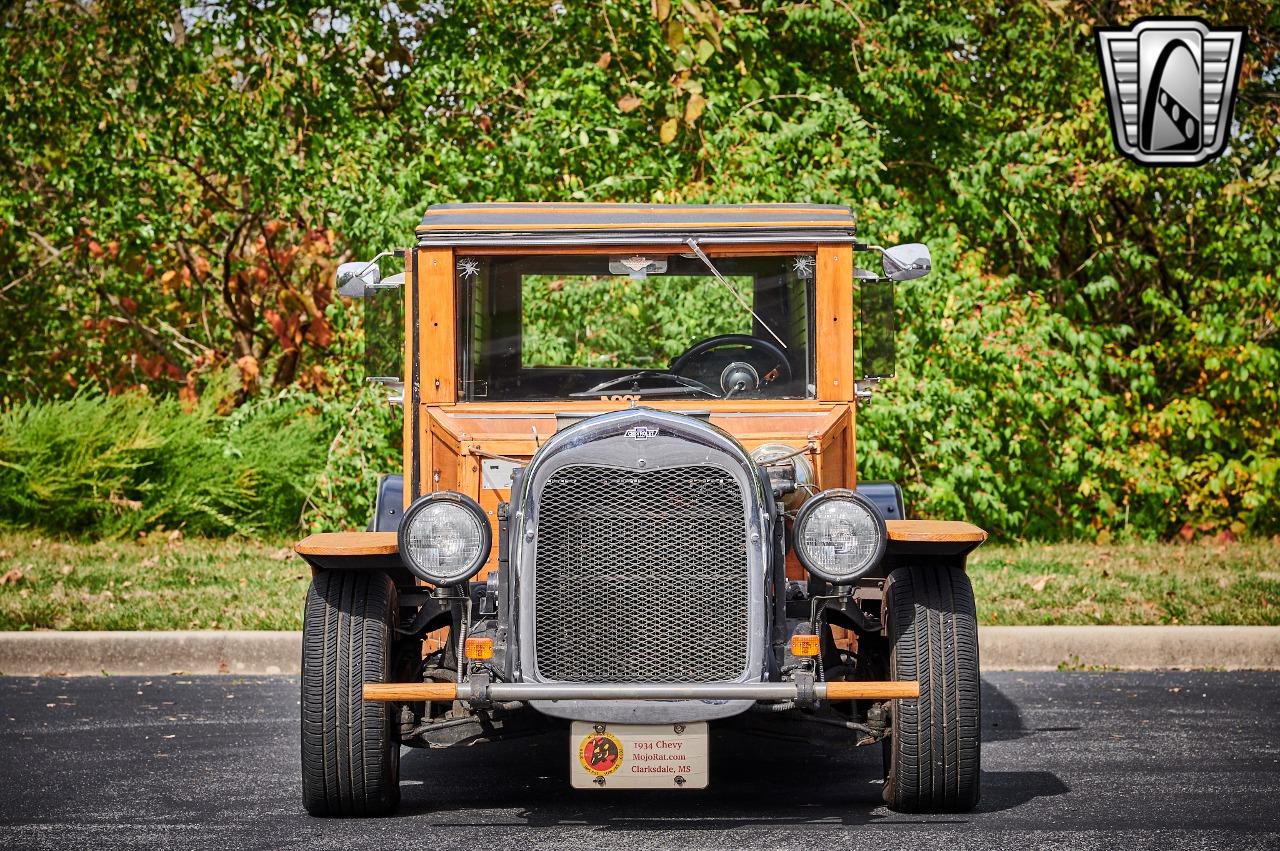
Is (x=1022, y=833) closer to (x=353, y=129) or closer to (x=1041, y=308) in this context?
(x=1041, y=308)

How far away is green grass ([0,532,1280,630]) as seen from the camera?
9.58 m

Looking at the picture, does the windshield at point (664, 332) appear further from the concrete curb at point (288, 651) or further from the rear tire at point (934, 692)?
the concrete curb at point (288, 651)

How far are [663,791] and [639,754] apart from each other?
125cm

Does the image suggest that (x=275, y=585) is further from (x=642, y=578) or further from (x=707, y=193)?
(x=642, y=578)

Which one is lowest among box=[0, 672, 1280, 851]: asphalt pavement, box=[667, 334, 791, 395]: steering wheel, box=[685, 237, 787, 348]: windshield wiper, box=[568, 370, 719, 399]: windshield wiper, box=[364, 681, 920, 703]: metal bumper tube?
box=[0, 672, 1280, 851]: asphalt pavement

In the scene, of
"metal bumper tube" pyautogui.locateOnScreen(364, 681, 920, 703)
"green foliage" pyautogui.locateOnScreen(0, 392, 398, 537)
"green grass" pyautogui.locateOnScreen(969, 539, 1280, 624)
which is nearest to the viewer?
"metal bumper tube" pyautogui.locateOnScreen(364, 681, 920, 703)

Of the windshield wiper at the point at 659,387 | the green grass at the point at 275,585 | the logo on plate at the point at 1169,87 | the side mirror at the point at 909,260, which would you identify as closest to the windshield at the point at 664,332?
the windshield wiper at the point at 659,387

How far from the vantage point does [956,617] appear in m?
5.35

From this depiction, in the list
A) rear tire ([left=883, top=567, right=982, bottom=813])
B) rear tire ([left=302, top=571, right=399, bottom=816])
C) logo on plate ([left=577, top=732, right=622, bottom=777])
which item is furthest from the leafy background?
logo on plate ([left=577, top=732, right=622, bottom=777])

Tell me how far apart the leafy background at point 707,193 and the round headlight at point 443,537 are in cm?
688

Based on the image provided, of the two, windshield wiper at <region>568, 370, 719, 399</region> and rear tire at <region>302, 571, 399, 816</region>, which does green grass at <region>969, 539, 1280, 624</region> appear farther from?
rear tire at <region>302, 571, 399, 816</region>

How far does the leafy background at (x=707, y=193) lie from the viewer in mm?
12281

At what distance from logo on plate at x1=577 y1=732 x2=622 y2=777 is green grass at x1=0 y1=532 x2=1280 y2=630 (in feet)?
16.2

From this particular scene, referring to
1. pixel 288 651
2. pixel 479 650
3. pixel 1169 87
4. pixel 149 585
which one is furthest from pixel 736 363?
pixel 1169 87
